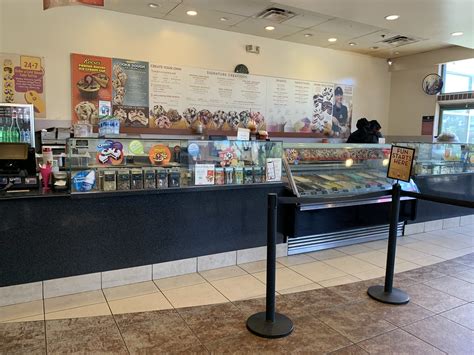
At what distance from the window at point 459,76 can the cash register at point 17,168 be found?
313 inches

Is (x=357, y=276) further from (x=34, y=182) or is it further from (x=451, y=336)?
(x=34, y=182)

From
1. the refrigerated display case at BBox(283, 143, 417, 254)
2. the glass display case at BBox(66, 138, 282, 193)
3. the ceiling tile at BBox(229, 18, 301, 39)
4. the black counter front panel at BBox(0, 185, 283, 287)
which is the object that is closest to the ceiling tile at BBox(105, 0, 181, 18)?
the ceiling tile at BBox(229, 18, 301, 39)

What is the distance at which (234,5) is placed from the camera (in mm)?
5312

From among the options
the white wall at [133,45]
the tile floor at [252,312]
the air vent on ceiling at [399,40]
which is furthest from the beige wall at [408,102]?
the tile floor at [252,312]

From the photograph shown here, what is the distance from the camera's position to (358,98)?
8.38m

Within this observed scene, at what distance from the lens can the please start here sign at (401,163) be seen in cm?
301

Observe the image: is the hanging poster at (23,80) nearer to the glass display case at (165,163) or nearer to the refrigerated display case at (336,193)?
the glass display case at (165,163)

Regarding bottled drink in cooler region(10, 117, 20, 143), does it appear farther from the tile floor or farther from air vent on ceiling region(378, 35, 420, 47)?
air vent on ceiling region(378, 35, 420, 47)

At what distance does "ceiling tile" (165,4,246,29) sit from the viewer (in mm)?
5570

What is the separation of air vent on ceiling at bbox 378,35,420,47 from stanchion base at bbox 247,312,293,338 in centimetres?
616

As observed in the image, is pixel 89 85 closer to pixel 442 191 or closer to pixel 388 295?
pixel 388 295

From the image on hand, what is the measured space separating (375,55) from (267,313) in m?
7.54

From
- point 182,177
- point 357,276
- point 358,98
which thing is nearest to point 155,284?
point 182,177

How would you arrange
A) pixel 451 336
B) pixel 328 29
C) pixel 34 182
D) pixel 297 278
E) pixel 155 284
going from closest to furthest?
pixel 451 336, pixel 34 182, pixel 155 284, pixel 297 278, pixel 328 29
